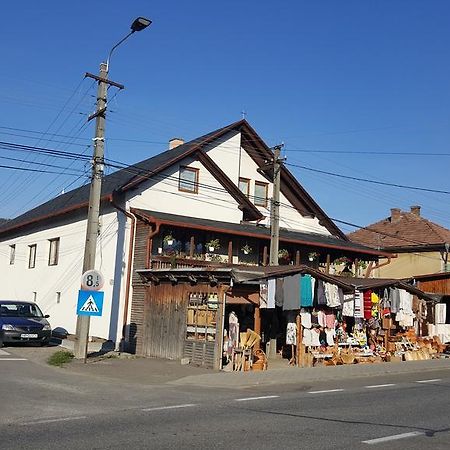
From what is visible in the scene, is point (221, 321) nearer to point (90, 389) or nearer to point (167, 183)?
point (90, 389)

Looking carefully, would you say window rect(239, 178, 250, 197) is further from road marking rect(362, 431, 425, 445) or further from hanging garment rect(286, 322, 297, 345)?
road marking rect(362, 431, 425, 445)

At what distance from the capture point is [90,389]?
41.5ft

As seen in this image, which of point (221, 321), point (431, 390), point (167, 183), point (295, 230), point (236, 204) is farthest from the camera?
point (295, 230)

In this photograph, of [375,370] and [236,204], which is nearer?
[375,370]

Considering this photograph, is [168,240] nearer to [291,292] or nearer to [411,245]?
[291,292]

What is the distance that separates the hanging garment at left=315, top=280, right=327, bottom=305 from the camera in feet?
62.4

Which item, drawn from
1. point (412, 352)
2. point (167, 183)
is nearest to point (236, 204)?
point (167, 183)

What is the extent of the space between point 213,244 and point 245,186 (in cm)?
662

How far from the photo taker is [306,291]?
18.6 meters

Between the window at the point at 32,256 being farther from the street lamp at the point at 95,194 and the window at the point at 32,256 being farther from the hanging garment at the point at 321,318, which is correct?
the hanging garment at the point at 321,318

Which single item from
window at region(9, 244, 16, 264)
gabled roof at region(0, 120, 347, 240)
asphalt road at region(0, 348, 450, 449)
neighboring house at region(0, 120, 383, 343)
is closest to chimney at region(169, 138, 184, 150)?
neighboring house at region(0, 120, 383, 343)

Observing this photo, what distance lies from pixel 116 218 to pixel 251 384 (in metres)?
11.3

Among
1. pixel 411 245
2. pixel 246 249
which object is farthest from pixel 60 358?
pixel 411 245

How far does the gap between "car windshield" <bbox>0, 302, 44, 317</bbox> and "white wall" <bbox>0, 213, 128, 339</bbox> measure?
261 centimetres
